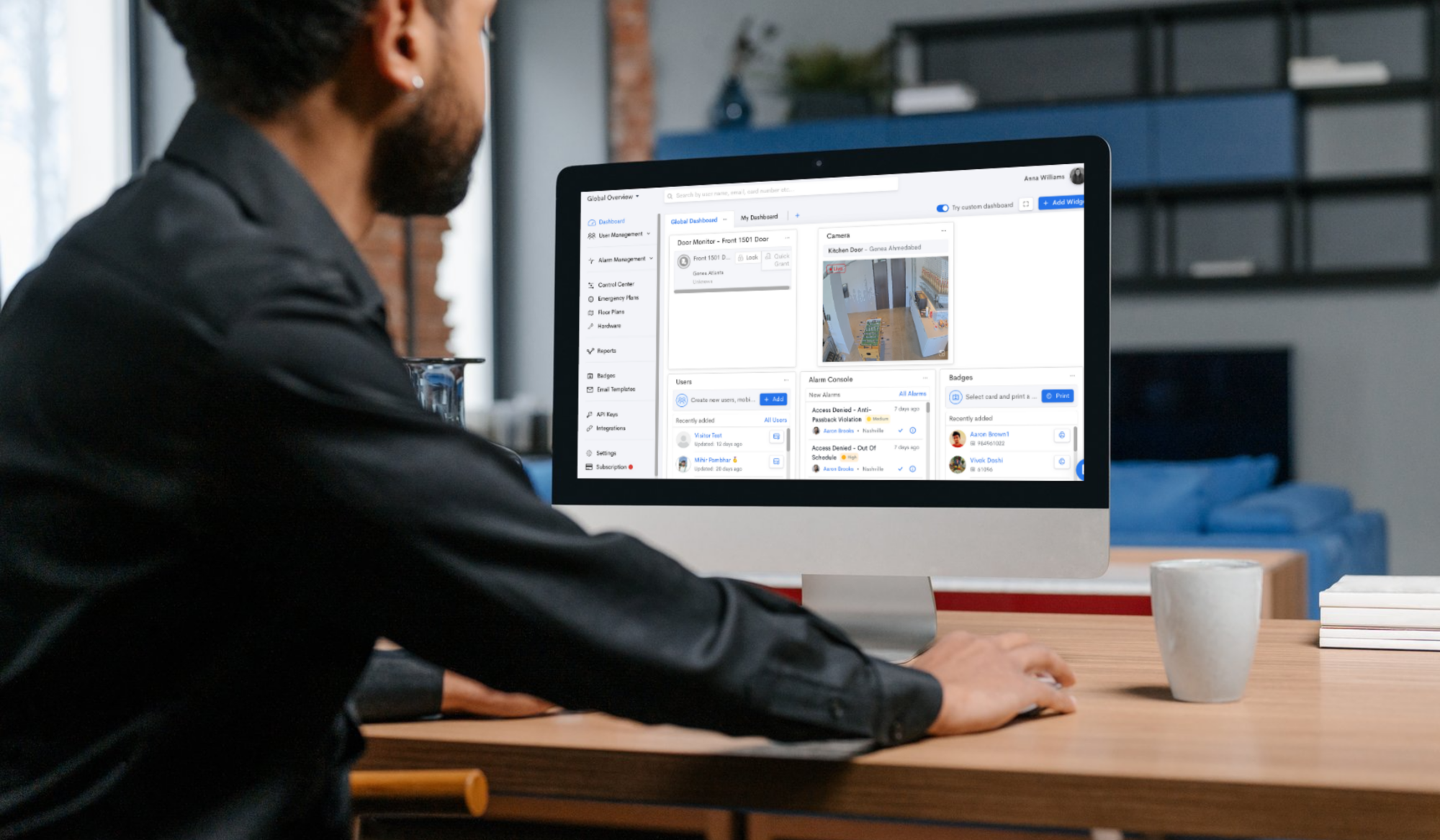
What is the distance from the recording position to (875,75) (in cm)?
614

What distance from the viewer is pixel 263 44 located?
27.7 inches

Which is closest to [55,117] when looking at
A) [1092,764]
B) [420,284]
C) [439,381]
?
[420,284]

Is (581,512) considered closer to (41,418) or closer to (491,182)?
(41,418)

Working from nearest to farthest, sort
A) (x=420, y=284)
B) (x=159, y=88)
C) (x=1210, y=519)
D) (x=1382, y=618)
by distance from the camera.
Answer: (x=1382, y=618) < (x=1210, y=519) < (x=159, y=88) < (x=420, y=284)

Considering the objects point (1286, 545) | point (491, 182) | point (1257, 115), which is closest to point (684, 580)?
point (1286, 545)

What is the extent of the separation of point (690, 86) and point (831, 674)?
6.14 metres

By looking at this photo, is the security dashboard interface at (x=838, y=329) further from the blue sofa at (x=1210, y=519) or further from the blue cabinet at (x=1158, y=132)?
the blue cabinet at (x=1158, y=132)

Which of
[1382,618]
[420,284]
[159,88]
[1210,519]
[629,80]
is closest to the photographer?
[1382,618]

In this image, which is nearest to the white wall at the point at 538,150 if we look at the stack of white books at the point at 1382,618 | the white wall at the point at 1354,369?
the white wall at the point at 1354,369

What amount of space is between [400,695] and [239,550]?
0.32 m

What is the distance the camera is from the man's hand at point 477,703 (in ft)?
3.02

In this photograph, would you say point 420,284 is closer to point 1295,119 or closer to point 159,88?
point 159,88

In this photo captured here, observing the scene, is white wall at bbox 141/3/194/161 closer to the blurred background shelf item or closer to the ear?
the blurred background shelf item

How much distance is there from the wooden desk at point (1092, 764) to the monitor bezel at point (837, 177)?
188mm
